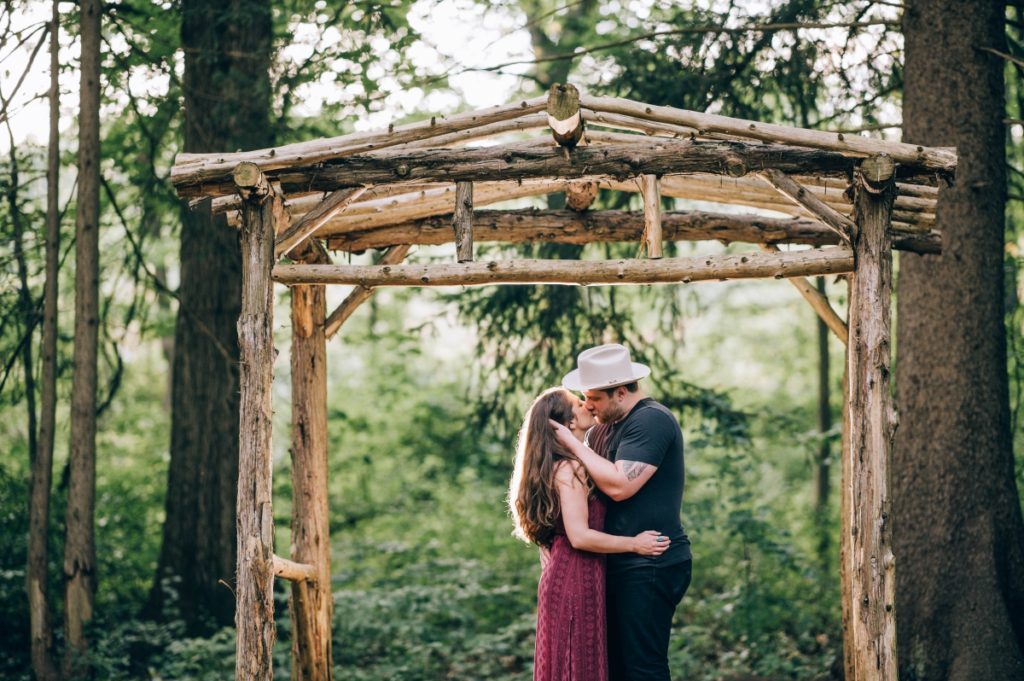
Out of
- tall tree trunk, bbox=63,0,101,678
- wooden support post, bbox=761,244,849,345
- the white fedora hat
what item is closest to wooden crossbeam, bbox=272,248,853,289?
the white fedora hat

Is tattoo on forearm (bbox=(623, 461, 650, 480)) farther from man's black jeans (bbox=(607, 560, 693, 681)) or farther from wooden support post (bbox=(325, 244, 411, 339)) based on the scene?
wooden support post (bbox=(325, 244, 411, 339))

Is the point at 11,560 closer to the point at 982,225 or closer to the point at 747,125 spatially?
the point at 747,125

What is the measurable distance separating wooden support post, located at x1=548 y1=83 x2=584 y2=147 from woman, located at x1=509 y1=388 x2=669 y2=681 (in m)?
1.45

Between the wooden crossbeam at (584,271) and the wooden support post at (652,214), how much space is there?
220 mm

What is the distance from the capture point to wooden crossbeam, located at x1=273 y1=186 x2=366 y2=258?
5.50 m

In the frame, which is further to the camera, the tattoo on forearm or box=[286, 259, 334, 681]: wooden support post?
box=[286, 259, 334, 681]: wooden support post

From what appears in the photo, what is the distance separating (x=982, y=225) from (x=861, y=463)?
268 cm

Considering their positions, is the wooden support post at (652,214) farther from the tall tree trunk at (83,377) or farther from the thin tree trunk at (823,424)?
the thin tree trunk at (823,424)

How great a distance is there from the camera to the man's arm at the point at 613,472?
15.9 ft

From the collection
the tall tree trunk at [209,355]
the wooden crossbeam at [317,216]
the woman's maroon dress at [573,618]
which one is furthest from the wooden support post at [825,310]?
the tall tree trunk at [209,355]

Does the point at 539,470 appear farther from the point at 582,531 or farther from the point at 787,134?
the point at 787,134

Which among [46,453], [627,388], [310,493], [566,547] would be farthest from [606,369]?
[46,453]

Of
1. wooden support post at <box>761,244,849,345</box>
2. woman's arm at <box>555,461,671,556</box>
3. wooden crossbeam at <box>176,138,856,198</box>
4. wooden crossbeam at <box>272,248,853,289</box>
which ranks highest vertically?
wooden crossbeam at <box>176,138,856,198</box>

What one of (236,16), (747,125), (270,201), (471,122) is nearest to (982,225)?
(747,125)
